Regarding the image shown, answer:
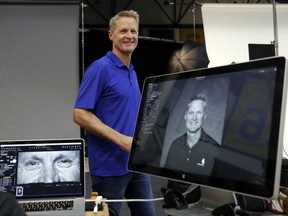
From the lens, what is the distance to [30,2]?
14.6 feet

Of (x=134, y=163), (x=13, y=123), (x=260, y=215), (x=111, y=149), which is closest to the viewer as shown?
(x=260, y=215)

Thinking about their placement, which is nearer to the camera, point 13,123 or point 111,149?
point 111,149

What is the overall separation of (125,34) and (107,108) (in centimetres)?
41

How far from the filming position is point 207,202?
1.13 meters

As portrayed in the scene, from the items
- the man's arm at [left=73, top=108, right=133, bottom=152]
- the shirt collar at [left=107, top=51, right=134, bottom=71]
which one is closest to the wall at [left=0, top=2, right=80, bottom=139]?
the shirt collar at [left=107, top=51, right=134, bottom=71]

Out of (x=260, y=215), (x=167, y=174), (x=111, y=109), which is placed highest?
(x=111, y=109)

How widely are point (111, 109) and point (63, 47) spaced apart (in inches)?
114

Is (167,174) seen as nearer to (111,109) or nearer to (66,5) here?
(111,109)

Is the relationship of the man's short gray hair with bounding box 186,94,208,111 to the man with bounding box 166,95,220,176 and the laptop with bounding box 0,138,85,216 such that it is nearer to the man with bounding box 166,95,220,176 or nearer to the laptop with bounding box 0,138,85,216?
the man with bounding box 166,95,220,176

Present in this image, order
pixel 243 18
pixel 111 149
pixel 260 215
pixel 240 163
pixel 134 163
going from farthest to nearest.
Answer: pixel 243 18
pixel 111 149
pixel 134 163
pixel 260 215
pixel 240 163

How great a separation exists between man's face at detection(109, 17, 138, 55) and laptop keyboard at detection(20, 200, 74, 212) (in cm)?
88

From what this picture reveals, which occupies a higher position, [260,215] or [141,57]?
[141,57]

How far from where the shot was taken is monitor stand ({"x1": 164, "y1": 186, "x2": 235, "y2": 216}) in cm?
108

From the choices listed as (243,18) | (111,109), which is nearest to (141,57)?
(243,18)
